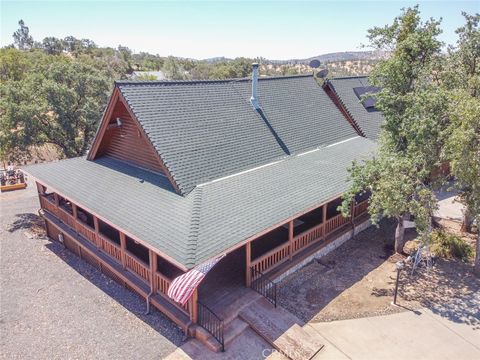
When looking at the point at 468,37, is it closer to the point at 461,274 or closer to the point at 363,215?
the point at 363,215

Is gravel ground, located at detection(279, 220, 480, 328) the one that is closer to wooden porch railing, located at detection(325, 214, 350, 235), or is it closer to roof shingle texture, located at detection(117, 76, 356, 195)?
wooden porch railing, located at detection(325, 214, 350, 235)

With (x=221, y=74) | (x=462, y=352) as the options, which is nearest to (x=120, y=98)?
(x=462, y=352)

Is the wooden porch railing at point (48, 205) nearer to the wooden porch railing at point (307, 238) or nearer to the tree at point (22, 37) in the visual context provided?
the wooden porch railing at point (307, 238)

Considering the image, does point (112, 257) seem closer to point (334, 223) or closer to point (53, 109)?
point (334, 223)

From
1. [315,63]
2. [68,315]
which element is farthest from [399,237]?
[315,63]

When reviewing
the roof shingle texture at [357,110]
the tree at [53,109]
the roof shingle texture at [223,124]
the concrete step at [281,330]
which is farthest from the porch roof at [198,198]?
the roof shingle texture at [357,110]

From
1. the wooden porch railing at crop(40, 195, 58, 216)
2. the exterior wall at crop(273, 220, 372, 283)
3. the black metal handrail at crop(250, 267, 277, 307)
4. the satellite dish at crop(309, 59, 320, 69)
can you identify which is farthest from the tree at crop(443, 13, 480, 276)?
the wooden porch railing at crop(40, 195, 58, 216)
